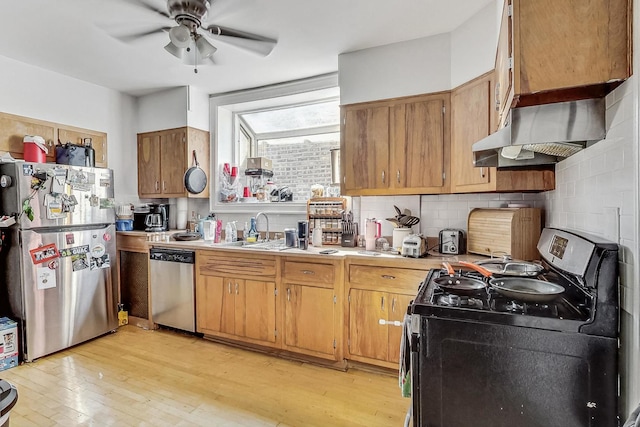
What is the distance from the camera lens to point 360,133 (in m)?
2.87

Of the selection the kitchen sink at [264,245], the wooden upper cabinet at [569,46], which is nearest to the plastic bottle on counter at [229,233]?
the kitchen sink at [264,245]

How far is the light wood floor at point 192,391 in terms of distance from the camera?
6.59 feet

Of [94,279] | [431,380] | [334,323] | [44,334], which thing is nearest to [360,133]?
[334,323]

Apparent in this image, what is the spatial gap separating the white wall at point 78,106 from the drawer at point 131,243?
0.59 meters

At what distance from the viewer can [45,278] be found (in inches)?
111

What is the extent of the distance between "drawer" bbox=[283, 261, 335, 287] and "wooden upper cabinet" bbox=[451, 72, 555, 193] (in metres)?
1.18

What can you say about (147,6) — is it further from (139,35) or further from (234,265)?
(234,265)

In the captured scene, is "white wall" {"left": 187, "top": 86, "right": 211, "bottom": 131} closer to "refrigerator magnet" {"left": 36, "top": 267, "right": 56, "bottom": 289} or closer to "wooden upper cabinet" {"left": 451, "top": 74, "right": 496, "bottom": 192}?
"refrigerator magnet" {"left": 36, "top": 267, "right": 56, "bottom": 289}

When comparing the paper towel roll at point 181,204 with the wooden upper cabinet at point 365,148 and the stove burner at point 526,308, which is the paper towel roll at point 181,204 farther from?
the stove burner at point 526,308

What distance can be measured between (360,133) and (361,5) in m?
0.97

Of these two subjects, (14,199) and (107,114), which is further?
(107,114)

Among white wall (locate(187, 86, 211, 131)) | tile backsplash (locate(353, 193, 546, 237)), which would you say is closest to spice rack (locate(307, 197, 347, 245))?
tile backsplash (locate(353, 193, 546, 237))

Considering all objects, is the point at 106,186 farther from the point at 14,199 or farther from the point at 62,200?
the point at 14,199

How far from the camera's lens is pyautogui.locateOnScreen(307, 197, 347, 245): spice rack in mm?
3113
